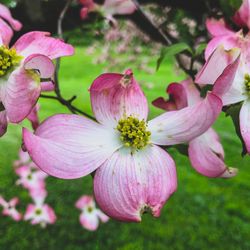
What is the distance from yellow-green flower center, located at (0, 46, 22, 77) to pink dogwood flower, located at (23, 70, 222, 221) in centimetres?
6

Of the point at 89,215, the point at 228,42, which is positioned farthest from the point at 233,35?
the point at 89,215

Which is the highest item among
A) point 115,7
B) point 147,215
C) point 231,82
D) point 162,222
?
point 231,82

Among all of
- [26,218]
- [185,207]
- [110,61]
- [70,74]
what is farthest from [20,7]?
[70,74]

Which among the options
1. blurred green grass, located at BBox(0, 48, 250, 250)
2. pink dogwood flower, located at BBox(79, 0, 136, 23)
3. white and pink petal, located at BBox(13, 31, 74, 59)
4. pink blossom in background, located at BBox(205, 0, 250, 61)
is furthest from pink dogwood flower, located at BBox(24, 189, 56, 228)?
white and pink petal, located at BBox(13, 31, 74, 59)

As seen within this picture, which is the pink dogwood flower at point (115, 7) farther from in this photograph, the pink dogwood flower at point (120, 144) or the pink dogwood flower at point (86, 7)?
the pink dogwood flower at point (120, 144)

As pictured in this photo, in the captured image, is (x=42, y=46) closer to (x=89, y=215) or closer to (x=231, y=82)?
(x=231, y=82)

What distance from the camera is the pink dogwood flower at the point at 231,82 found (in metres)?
0.40

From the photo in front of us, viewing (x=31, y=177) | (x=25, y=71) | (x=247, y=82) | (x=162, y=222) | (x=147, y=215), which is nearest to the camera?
(x=25, y=71)

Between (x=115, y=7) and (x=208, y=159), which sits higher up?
(x=208, y=159)

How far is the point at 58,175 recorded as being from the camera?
1.28ft

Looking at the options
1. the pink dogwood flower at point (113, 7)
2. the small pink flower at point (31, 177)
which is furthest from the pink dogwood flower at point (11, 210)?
the pink dogwood flower at point (113, 7)

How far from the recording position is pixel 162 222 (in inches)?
86.7

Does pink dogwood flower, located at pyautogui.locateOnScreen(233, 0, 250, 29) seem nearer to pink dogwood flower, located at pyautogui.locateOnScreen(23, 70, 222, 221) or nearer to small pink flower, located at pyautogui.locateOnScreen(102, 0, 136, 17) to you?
pink dogwood flower, located at pyautogui.locateOnScreen(23, 70, 222, 221)

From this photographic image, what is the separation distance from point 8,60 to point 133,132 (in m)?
0.12
